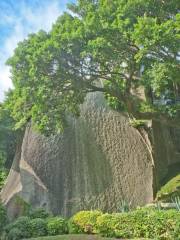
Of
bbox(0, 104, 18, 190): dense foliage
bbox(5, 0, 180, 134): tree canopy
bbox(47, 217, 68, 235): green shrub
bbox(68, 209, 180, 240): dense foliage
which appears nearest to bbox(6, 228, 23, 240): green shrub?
bbox(47, 217, 68, 235): green shrub

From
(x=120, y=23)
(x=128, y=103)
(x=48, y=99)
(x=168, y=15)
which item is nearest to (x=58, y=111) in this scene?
(x=48, y=99)

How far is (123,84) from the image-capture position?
17.6 metres

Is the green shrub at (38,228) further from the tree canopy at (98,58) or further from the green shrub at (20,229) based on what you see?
the tree canopy at (98,58)

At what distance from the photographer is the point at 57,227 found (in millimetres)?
14273

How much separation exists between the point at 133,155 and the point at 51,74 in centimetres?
696

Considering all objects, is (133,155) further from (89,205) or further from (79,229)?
(79,229)

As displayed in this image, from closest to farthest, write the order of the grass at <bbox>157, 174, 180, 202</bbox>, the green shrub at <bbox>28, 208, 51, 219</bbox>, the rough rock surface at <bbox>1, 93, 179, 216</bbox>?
the green shrub at <bbox>28, 208, 51, 219</bbox>, the grass at <bbox>157, 174, 180, 202</bbox>, the rough rock surface at <bbox>1, 93, 179, 216</bbox>

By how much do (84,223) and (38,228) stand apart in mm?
1820

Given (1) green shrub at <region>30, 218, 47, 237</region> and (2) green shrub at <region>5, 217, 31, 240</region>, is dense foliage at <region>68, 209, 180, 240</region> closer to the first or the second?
(1) green shrub at <region>30, 218, 47, 237</region>

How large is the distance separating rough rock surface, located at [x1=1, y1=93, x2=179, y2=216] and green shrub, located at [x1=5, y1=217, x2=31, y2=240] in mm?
5190

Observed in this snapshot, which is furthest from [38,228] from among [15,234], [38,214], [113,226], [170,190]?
[170,190]

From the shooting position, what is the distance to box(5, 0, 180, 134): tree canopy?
13562 mm

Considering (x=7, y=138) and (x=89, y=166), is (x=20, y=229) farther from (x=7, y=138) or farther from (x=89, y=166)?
(x=7, y=138)

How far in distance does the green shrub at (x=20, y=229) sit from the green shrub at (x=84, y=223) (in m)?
1.64
